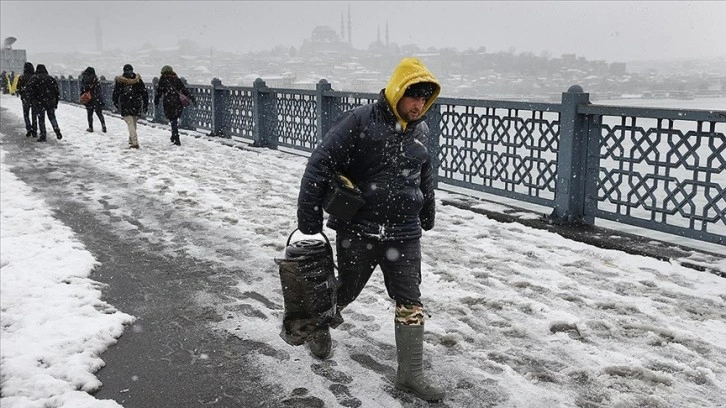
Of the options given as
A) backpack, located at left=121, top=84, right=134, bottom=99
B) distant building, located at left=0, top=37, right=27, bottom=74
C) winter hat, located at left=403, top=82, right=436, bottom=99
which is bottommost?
winter hat, located at left=403, top=82, right=436, bottom=99

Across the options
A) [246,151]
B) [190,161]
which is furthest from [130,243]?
[246,151]

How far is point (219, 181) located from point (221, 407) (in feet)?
23.8

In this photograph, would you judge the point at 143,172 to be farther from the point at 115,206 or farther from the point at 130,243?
the point at 130,243

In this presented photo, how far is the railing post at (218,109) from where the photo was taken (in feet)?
56.1

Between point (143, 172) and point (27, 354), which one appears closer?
point (27, 354)

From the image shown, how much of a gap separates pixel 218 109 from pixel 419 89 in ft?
48.3

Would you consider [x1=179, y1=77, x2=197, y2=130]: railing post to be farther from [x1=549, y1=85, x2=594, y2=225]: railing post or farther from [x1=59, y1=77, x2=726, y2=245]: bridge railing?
[x1=549, y1=85, x2=594, y2=225]: railing post

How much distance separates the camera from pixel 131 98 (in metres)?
14.2

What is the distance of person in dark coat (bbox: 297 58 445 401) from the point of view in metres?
3.26

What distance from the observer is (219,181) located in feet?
33.6

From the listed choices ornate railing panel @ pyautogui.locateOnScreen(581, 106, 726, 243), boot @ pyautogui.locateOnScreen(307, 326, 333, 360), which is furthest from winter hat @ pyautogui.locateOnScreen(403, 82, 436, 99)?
ornate railing panel @ pyautogui.locateOnScreen(581, 106, 726, 243)

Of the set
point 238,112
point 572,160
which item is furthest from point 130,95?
point 572,160

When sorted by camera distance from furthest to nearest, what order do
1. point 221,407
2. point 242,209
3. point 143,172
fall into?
1. point 143,172
2. point 242,209
3. point 221,407

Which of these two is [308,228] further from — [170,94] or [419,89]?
[170,94]
